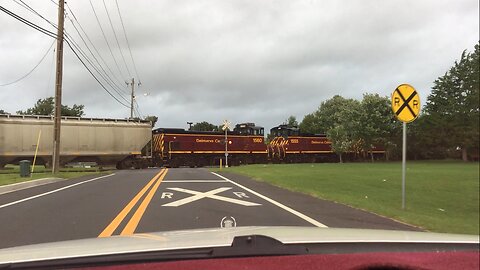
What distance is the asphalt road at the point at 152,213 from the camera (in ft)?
Result: 28.9

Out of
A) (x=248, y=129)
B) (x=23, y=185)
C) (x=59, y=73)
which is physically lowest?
(x=23, y=185)

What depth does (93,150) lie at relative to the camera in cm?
3803

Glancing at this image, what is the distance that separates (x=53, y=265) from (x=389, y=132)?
55047 mm

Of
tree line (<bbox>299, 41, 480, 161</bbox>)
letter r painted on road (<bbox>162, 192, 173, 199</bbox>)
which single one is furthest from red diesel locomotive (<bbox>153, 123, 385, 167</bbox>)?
tree line (<bbox>299, 41, 480, 161</bbox>)

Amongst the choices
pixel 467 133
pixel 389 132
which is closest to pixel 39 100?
pixel 389 132

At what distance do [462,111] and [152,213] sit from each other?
7.17 m

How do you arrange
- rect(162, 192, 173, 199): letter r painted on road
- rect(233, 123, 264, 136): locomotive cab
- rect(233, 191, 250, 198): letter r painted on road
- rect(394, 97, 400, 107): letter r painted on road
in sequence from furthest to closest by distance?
rect(233, 123, 264, 136): locomotive cab → rect(233, 191, 250, 198): letter r painted on road → rect(162, 192, 173, 199): letter r painted on road → rect(394, 97, 400, 107): letter r painted on road

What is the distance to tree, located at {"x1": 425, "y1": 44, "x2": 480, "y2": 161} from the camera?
7.71 metres

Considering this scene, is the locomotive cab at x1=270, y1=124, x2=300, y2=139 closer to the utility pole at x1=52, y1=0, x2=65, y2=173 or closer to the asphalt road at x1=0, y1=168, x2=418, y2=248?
the utility pole at x1=52, y1=0, x2=65, y2=173

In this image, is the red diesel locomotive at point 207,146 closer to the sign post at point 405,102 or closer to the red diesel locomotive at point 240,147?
the red diesel locomotive at point 240,147

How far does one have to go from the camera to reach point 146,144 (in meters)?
41.6

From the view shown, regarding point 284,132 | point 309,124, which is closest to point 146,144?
point 284,132

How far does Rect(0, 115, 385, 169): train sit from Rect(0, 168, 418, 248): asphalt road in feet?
66.7

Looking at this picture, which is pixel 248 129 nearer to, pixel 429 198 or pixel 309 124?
pixel 429 198
